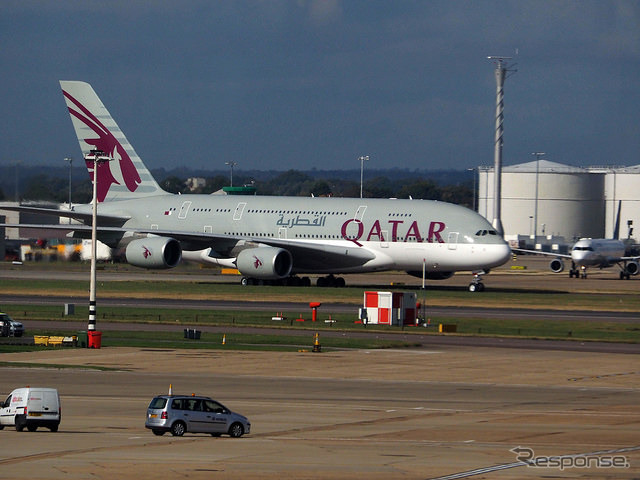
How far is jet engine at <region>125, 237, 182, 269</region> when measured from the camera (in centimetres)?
9531

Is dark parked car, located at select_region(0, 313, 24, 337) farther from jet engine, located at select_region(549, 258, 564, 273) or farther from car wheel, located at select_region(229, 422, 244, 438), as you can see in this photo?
jet engine, located at select_region(549, 258, 564, 273)

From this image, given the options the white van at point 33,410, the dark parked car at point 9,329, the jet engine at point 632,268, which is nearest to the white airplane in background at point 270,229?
the dark parked car at point 9,329

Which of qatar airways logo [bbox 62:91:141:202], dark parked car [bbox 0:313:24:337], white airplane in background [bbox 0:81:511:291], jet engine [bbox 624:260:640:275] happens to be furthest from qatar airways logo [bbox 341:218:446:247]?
jet engine [bbox 624:260:640:275]

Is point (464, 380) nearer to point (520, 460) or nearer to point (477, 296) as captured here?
point (520, 460)

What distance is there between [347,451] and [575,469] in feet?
20.0

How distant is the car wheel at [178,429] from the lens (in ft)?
115

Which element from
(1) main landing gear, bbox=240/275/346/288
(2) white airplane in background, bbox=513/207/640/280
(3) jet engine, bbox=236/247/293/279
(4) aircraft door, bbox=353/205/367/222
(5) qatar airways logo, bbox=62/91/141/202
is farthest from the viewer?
(2) white airplane in background, bbox=513/207/640/280

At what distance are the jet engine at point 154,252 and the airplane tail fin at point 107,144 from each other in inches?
450

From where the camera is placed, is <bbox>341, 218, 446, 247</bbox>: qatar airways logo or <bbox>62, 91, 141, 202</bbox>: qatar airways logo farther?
<bbox>62, 91, 141, 202</bbox>: qatar airways logo

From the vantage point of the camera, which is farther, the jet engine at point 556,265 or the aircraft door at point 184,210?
the jet engine at point 556,265

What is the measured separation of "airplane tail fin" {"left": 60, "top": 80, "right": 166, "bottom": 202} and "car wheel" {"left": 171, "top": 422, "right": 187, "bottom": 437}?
7314cm

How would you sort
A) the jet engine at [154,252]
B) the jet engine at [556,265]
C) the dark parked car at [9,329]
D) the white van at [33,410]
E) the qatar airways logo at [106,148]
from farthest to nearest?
the jet engine at [556,265]
the qatar airways logo at [106,148]
the jet engine at [154,252]
the dark parked car at [9,329]
the white van at [33,410]

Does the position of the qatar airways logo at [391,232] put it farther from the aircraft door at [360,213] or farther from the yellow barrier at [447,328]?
the yellow barrier at [447,328]

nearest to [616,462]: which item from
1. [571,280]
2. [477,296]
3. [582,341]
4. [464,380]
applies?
[464,380]
